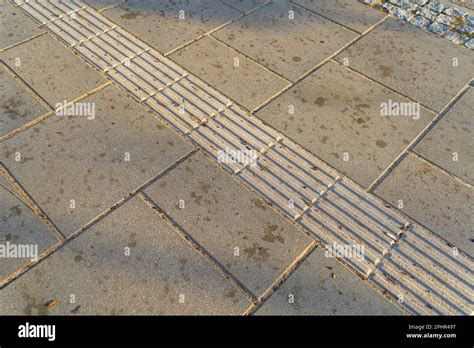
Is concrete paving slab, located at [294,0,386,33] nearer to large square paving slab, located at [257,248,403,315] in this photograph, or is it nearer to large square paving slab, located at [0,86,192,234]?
large square paving slab, located at [0,86,192,234]

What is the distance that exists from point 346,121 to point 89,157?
2321 millimetres

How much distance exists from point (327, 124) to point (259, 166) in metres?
0.84

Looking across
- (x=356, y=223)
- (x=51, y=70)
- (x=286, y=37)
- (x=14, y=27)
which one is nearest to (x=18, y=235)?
(x=51, y=70)

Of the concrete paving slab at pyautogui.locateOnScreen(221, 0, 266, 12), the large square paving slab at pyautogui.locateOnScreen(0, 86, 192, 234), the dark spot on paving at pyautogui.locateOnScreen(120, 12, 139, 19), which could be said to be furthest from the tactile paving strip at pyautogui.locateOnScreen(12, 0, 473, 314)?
the concrete paving slab at pyautogui.locateOnScreen(221, 0, 266, 12)

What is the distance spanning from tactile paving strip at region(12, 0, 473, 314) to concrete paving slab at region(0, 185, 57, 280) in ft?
4.55

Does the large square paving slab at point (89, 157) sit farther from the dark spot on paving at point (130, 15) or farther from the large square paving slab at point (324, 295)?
the dark spot on paving at point (130, 15)

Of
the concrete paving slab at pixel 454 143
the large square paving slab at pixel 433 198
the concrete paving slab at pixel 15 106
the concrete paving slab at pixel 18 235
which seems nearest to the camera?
the concrete paving slab at pixel 18 235

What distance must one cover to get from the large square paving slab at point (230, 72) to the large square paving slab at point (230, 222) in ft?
3.30

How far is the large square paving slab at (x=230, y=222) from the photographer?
2619 millimetres

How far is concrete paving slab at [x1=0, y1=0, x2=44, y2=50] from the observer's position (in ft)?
14.1

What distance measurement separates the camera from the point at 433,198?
10.00ft

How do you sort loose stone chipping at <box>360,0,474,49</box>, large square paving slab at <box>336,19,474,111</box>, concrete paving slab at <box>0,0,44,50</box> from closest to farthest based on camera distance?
large square paving slab at <box>336,19,474,111</box>, concrete paving slab at <box>0,0,44,50</box>, loose stone chipping at <box>360,0,474,49</box>

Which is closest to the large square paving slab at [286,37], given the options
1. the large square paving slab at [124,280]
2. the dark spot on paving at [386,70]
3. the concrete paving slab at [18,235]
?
the dark spot on paving at [386,70]

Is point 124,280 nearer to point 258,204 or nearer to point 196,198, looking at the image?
point 196,198
